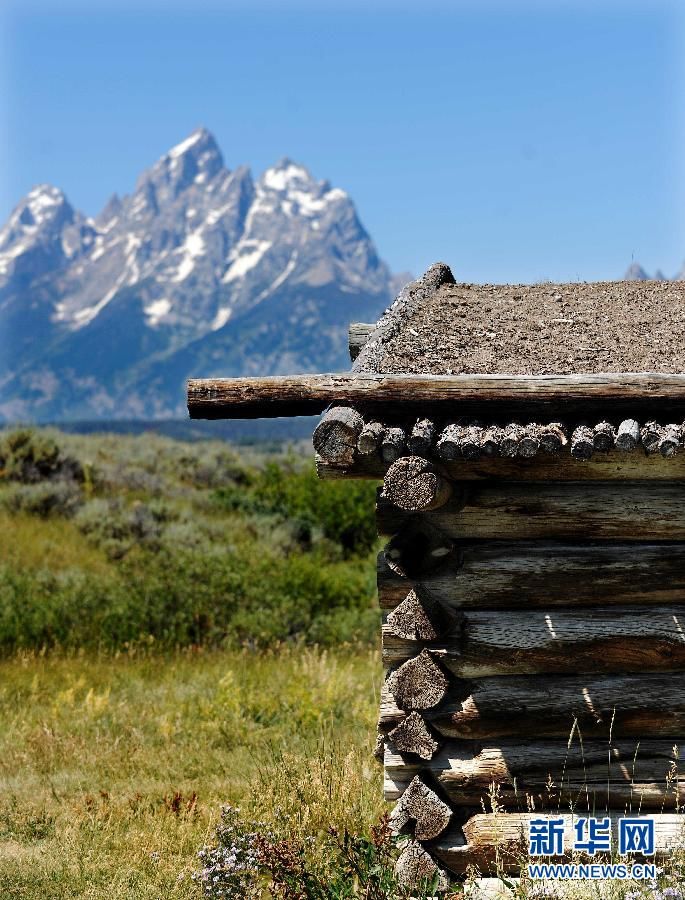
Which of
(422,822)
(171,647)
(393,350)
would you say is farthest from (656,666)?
(171,647)

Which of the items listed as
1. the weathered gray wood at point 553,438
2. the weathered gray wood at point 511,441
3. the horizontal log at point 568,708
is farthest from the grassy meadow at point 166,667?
→ the weathered gray wood at point 553,438

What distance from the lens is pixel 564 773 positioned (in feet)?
16.3

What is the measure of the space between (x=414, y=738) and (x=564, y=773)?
77 centimetres

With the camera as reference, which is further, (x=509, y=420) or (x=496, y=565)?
(x=496, y=565)

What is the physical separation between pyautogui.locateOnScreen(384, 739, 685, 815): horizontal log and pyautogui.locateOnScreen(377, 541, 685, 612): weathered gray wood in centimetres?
73

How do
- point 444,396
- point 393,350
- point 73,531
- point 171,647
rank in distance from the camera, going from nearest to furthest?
1. point 444,396
2. point 393,350
3. point 171,647
4. point 73,531

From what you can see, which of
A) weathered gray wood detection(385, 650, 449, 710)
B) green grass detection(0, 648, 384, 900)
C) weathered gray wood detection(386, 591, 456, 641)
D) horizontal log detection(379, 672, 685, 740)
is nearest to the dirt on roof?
weathered gray wood detection(386, 591, 456, 641)

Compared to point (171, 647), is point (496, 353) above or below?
above

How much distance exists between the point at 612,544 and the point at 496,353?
1.20m

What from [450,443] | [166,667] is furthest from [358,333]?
[166,667]

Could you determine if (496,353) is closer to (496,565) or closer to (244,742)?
(496,565)

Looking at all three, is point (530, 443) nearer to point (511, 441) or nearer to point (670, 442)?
point (511, 441)

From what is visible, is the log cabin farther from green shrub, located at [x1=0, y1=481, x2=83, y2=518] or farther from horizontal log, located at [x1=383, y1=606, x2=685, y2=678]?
green shrub, located at [x1=0, y1=481, x2=83, y2=518]

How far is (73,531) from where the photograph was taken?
15773 mm
